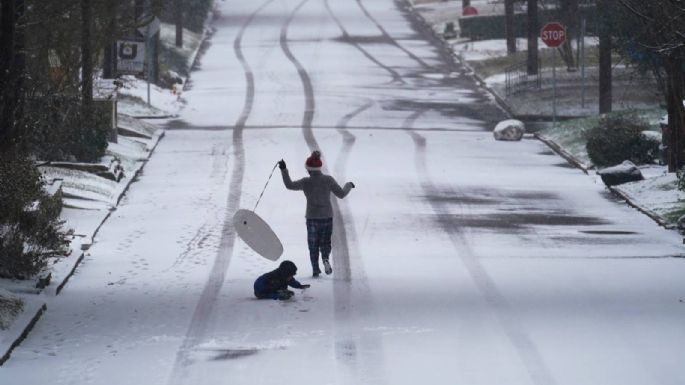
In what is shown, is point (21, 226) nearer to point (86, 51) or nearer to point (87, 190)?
point (87, 190)

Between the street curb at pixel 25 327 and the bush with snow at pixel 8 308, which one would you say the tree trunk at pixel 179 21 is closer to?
the street curb at pixel 25 327

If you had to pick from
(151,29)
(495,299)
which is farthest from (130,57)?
(495,299)

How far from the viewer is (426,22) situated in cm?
7938

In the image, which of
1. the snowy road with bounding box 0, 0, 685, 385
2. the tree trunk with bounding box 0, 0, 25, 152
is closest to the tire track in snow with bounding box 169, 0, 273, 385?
the snowy road with bounding box 0, 0, 685, 385

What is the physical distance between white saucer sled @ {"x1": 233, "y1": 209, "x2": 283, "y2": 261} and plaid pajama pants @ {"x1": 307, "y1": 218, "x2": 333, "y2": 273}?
1.90 ft

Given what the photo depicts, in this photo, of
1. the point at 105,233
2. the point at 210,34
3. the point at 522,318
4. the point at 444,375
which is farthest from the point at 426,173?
the point at 210,34

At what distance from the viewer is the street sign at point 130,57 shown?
39656mm

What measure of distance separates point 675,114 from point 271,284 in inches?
568

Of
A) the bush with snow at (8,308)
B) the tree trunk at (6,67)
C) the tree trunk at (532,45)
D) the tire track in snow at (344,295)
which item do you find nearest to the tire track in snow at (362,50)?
the tree trunk at (532,45)

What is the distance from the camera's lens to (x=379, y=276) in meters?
20.0

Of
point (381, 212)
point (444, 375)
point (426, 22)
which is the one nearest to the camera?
point (444, 375)

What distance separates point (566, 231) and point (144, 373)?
11.9m

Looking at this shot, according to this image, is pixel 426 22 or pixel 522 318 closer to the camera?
pixel 522 318

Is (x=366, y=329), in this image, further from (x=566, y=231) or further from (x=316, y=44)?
(x=316, y=44)
